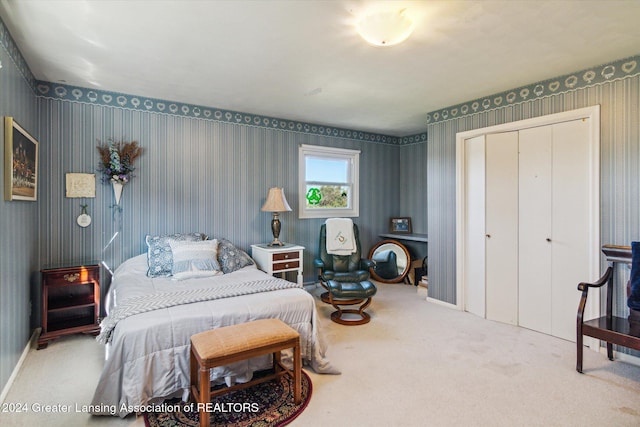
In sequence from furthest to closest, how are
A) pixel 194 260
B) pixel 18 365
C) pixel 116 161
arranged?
pixel 116 161 → pixel 194 260 → pixel 18 365

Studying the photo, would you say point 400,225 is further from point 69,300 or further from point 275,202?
point 69,300

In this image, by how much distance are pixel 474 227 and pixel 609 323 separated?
1.61 metres

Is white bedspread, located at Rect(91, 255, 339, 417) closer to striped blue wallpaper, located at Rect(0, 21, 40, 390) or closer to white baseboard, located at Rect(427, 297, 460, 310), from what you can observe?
striped blue wallpaper, located at Rect(0, 21, 40, 390)

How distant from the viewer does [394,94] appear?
3.67 m

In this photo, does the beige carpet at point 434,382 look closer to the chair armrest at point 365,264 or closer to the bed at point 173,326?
Answer: the bed at point 173,326

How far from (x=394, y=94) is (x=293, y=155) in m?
1.79

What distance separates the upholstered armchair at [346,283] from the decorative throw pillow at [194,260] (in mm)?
1265

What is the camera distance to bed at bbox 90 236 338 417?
2.01 metres

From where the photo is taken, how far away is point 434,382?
2438 mm

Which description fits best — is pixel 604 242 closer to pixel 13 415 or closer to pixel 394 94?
pixel 394 94

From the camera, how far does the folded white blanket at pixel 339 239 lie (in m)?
4.39

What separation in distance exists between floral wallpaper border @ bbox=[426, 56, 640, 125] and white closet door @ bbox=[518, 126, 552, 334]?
36 centimetres

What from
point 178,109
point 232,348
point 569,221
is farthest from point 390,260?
point 232,348

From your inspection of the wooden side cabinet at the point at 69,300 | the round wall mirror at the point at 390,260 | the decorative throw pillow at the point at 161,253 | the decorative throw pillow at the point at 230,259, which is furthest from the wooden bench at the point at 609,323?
the wooden side cabinet at the point at 69,300
